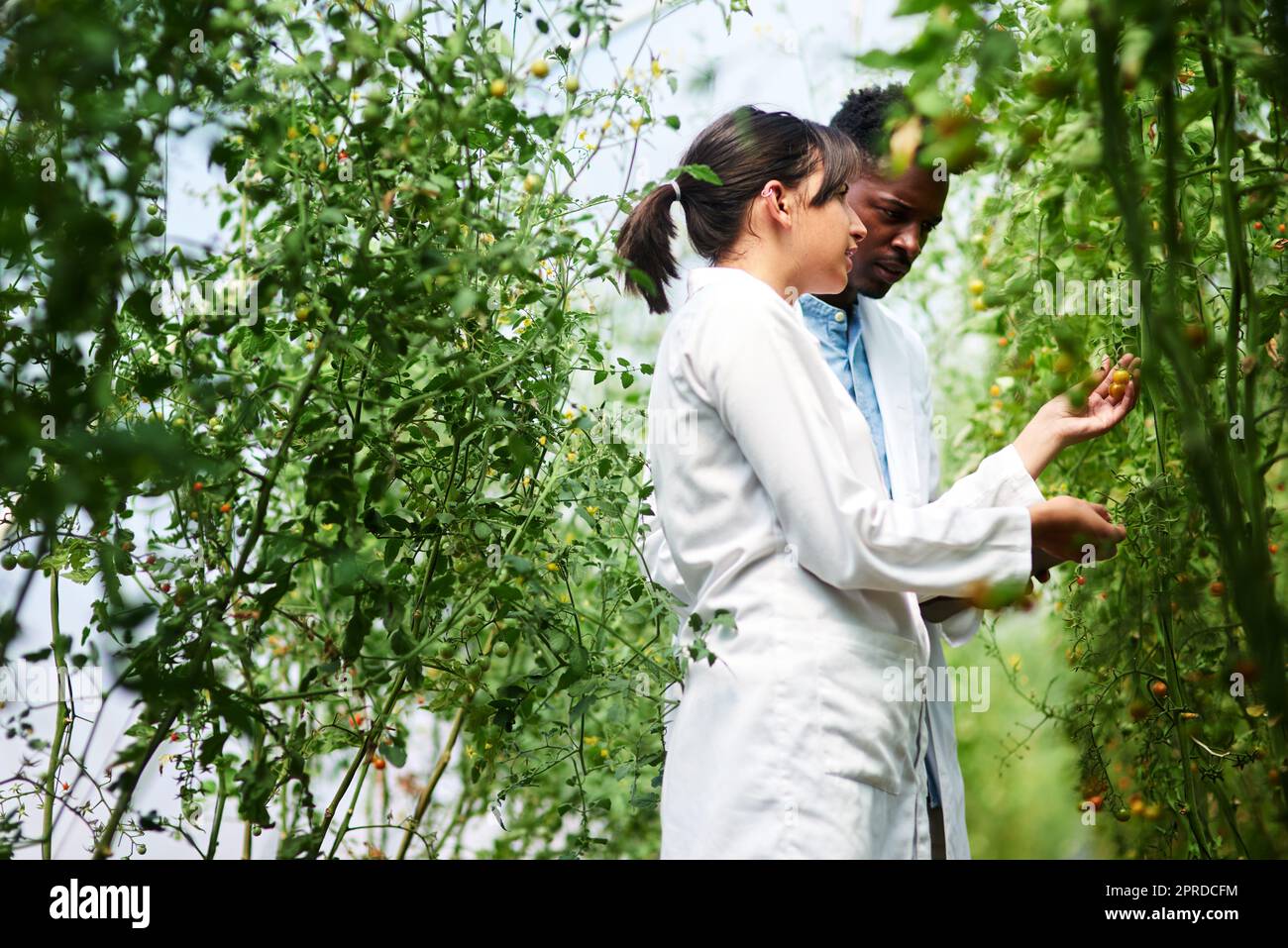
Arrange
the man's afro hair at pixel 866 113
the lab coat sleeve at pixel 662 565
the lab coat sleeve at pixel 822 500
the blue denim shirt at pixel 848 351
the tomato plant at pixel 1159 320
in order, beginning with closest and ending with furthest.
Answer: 1. the tomato plant at pixel 1159 320
2. the lab coat sleeve at pixel 822 500
3. the lab coat sleeve at pixel 662 565
4. the blue denim shirt at pixel 848 351
5. the man's afro hair at pixel 866 113

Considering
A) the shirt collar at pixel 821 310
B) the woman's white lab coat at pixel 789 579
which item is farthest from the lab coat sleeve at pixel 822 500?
the shirt collar at pixel 821 310

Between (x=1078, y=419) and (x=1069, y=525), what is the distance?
26 centimetres

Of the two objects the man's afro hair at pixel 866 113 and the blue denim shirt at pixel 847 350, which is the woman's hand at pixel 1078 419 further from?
the man's afro hair at pixel 866 113

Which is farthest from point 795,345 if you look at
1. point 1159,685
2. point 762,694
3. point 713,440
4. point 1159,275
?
point 1159,685

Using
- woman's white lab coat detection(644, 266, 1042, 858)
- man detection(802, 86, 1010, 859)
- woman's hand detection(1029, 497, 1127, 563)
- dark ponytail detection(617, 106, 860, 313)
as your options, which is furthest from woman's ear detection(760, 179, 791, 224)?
woman's hand detection(1029, 497, 1127, 563)

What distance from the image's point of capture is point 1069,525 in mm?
1336

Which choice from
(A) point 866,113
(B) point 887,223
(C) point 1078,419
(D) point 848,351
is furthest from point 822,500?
(A) point 866,113

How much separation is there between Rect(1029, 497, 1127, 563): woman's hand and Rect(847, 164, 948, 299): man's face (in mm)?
657

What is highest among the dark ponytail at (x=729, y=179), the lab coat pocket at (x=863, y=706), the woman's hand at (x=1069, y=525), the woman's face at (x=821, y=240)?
the dark ponytail at (x=729, y=179)

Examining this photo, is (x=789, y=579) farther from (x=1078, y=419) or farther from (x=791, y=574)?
(x=1078, y=419)

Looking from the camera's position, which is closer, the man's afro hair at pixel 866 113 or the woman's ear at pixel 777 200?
the woman's ear at pixel 777 200

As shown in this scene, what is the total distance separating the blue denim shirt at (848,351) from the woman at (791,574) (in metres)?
0.43

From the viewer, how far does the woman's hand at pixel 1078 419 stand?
1.54m

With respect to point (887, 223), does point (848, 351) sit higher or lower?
lower
